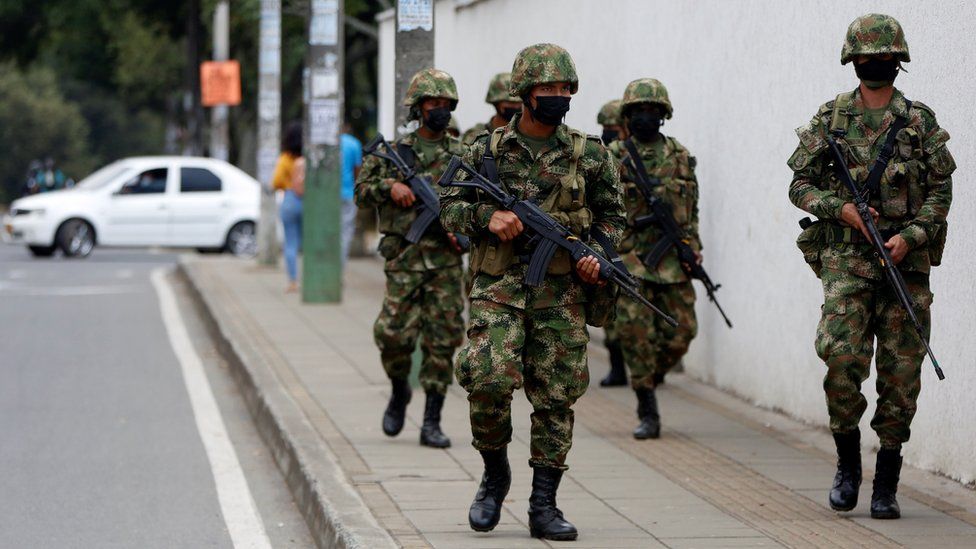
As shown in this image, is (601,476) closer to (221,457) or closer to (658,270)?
(658,270)

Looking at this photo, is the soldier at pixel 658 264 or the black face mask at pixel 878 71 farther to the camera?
the soldier at pixel 658 264

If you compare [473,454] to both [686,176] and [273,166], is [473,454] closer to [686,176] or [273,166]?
[686,176]

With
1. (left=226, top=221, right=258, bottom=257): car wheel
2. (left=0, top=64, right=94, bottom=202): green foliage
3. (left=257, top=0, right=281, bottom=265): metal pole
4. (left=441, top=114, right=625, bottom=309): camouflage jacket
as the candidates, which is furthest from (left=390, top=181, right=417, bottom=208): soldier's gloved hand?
(left=0, top=64, right=94, bottom=202): green foliage

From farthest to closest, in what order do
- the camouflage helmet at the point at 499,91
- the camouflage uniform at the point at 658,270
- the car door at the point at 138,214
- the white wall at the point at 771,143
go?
the car door at the point at 138,214
the camouflage helmet at the point at 499,91
the camouflage uniform at the point at 658,270
the white wall at the point at 771,143

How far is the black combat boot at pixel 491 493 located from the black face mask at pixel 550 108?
1.23 metres

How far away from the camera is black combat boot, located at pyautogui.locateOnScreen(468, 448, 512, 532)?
21.1 feet

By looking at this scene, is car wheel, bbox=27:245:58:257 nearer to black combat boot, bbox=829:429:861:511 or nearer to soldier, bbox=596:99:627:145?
soldier, bbox=596:99:627:145

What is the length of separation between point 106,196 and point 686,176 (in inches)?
732

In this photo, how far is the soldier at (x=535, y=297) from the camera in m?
6.27

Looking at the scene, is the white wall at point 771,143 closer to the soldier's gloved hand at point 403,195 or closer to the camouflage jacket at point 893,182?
the camouflage jacket at point 893,182

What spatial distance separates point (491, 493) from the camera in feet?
21.3

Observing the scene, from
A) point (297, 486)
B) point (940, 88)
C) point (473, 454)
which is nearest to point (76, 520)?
point (297, 486)

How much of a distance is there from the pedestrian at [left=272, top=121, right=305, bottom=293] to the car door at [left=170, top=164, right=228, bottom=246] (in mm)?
8782

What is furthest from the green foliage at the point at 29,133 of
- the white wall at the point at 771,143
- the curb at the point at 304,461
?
the white wall at the point at 771,143
